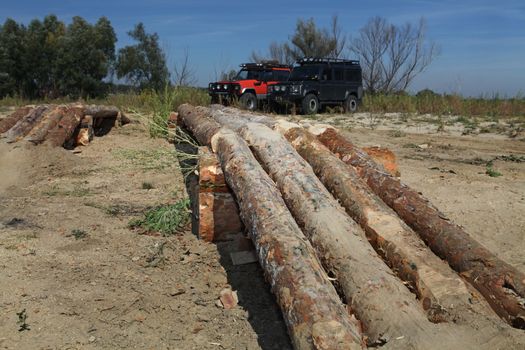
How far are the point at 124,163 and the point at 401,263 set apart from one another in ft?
17.7

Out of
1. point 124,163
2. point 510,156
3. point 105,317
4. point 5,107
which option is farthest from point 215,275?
point 5,107

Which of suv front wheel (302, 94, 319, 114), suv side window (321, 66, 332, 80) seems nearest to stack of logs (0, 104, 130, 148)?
suv front wheel (302, 94, 319, 114)

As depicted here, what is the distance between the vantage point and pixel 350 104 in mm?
18734

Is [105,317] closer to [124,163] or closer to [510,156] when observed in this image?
[124,163]

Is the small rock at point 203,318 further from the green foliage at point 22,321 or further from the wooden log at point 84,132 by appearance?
the wooden log at point 84,132

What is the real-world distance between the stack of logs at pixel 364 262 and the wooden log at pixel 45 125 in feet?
14.7

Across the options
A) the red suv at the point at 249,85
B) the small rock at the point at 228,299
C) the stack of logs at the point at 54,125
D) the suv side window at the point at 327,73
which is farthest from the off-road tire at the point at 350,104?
the small rock at the point at 228,299

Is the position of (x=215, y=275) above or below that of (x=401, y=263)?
below

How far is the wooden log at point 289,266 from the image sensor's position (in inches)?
97.9

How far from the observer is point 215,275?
4.00 meters

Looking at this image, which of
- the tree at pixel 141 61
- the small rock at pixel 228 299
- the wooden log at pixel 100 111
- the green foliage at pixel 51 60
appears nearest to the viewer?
the small rock at pixel 228 299

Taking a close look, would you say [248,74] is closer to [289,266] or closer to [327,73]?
[327,73]

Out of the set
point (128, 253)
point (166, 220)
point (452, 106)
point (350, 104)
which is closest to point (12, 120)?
point (166, 220)

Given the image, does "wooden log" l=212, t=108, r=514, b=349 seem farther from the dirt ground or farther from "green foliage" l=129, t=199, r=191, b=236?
"green foliage" l=129, t=199, r=191, b=236
